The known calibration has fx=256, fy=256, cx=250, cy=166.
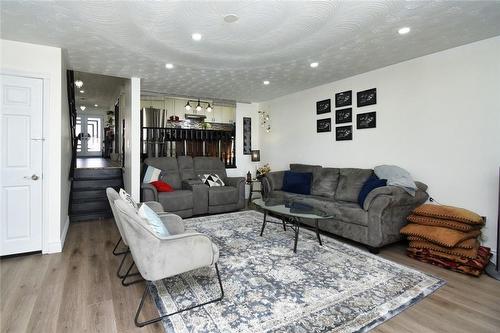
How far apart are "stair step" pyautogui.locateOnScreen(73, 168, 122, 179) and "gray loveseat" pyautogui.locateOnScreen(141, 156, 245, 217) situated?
81 cm

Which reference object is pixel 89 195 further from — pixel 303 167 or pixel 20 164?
pixel 303 167

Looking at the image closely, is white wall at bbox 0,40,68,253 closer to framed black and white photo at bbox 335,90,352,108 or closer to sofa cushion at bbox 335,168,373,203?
sofa cushion at bbox 335,168,373,203

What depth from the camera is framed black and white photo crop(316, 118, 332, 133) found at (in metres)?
5.05

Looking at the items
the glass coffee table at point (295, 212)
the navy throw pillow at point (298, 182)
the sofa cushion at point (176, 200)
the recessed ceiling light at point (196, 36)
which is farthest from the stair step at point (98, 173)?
the recessed ceiling light at point (196, 36)

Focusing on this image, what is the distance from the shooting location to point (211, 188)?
17.2 ft

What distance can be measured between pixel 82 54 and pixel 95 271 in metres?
2.85

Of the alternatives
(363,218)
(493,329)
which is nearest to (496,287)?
(493,329)

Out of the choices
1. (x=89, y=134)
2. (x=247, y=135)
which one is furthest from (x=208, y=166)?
(x=89, y=134)

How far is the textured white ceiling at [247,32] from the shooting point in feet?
7.77

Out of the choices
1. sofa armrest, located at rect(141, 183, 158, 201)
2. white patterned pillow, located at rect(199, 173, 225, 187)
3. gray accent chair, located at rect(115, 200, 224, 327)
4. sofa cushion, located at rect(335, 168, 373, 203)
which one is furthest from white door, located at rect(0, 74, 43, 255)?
sofa cushion, located at rect(335, 168, 373, 203)

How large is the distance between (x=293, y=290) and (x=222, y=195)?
10.3 ft

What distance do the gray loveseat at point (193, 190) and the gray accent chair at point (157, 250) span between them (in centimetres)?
278

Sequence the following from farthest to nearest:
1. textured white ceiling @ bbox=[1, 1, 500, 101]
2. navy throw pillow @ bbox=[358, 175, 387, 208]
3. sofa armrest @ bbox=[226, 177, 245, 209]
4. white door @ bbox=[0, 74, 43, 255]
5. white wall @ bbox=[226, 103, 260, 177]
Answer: white wall @ bbox=[226, 103, 260, 177] < sofa armrest @ bbox=[226, 177, 245, 209] < navy throw pillow @ bbox=[358, 175, 387, 208] < white door @ bbox=[0, 74, 43, 255] < textured white ceiling @ bbox=[1, 1, 500, 101]

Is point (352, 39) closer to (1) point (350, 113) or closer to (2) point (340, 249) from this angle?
(1) point (350, 113)
